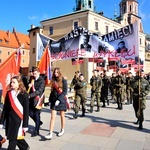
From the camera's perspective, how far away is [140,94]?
7.46 meters

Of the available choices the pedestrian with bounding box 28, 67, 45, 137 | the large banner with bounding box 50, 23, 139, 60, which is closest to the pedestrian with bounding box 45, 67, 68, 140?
the pedestrian with bounding box 28, 67, 45, 137

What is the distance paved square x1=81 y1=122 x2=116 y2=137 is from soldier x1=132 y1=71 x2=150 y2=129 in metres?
0.84

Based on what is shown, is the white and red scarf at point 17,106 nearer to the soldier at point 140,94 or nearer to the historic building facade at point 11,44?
the soldier at point 140,94

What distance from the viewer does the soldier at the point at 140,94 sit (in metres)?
7.39

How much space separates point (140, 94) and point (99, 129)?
1.61 meters

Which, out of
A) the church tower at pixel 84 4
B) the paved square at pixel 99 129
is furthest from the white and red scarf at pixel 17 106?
the church tower at pixel 84 4

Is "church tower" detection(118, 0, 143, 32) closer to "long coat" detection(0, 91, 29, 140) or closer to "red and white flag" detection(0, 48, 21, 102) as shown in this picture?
"red and white flag" detection(0, 48, 21, 102)

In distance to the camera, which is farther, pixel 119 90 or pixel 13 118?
pixel 119 90

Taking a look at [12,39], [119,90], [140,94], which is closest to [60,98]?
[140,94]

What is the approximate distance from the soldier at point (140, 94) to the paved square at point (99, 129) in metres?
0.84

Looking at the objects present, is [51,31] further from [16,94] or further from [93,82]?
[16,94]

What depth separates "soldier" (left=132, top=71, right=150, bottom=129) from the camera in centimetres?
739

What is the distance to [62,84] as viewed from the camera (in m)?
6.55

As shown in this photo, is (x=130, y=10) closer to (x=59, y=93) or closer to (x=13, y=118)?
(x=59, y=93)
